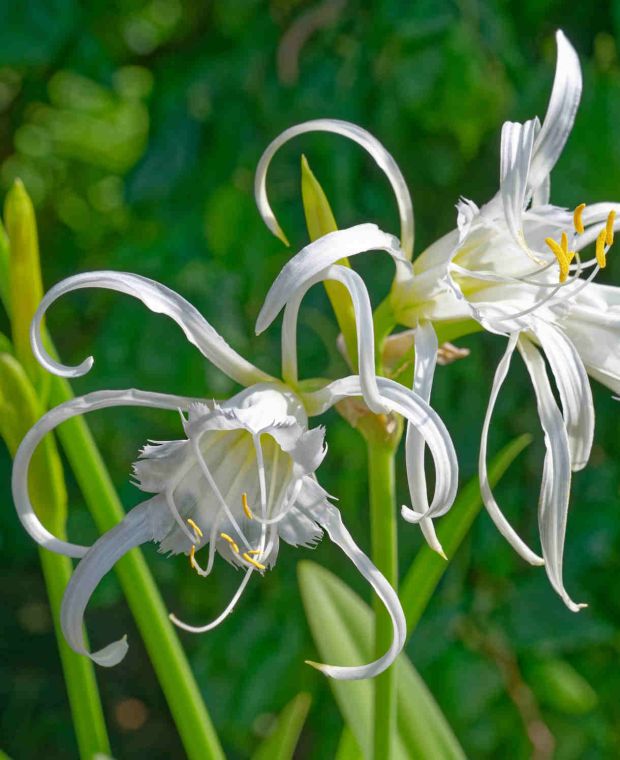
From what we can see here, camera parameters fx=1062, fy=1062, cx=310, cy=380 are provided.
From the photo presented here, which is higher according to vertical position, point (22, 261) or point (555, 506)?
point (22, 261)

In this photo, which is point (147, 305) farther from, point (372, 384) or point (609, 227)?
point (609, 227)

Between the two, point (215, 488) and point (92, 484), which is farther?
point (92, 484)

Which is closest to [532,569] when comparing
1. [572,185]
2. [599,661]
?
[599,661]

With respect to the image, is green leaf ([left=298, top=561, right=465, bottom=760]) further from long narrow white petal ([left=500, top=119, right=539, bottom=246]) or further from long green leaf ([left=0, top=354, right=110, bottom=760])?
long narrow white petal ([left=500, top=119, right=539, bottom=246])

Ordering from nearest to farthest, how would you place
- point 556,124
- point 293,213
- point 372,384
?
1. point 372,384
2. point 556,124
3. point 293,213

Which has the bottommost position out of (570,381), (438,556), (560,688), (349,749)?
(560,688)

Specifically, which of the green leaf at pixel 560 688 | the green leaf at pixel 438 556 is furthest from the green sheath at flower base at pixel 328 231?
the green leaf at pixel 560 688

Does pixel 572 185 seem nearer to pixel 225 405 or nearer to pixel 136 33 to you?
pixel 136 33

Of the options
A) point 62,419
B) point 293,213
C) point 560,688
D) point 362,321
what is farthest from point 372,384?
point 560,688

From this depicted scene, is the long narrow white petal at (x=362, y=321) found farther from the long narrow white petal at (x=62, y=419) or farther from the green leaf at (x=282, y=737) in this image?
the green leaf at (x=282, y=737)
